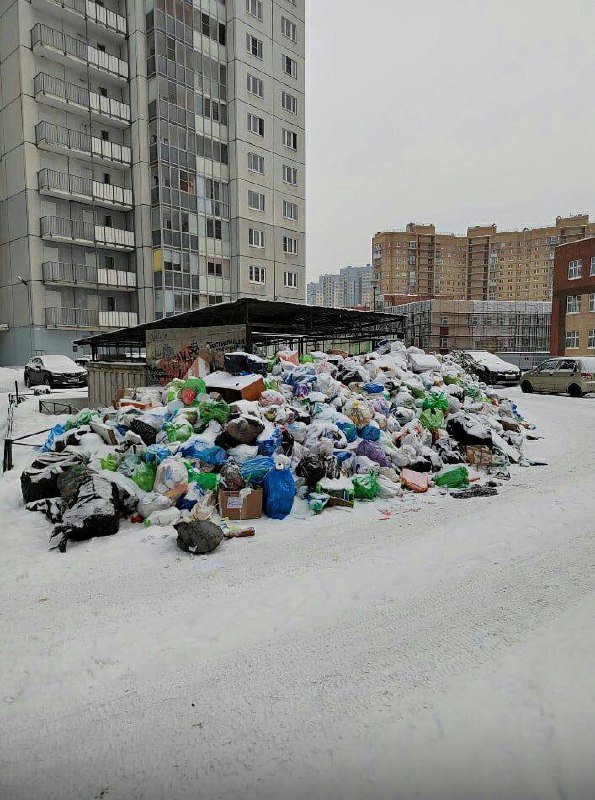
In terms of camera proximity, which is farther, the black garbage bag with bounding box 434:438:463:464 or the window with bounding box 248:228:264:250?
the window with bounding box 248:228:264:250

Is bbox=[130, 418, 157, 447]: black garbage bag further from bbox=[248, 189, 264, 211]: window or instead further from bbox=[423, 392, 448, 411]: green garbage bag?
bbox=[248, 189, 264, 211]: window

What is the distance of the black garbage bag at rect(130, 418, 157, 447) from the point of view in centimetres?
626

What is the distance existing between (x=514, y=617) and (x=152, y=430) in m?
4.84

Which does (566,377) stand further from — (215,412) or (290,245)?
(290,245)

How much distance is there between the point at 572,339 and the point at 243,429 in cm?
3496

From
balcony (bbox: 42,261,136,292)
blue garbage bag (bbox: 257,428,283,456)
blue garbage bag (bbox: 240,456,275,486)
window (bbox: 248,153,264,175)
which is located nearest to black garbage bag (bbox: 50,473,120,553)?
blue garbage bag (bbox: 240,456,275,486)

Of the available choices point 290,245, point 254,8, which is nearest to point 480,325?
point 290,245

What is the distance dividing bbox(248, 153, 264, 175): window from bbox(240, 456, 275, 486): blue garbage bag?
96.0 feet

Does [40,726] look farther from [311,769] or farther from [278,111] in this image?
[278,111]

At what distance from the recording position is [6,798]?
6.45 ft

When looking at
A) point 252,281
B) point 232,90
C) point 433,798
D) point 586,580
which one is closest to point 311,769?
point 433,798

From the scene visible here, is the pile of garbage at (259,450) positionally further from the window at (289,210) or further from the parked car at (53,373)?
the window at (289,210)

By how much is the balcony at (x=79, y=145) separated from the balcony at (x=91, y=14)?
5643 mm

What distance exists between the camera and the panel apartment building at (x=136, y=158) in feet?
79.5
